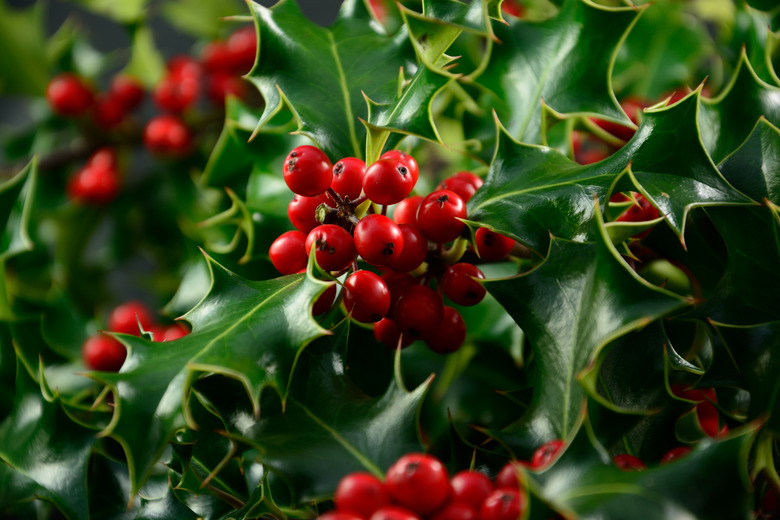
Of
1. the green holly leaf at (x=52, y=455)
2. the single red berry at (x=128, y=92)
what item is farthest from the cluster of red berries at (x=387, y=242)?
the single red berry at (x=128, y=92)

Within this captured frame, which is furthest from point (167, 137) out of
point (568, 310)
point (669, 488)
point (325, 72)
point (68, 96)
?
point (669, 488)

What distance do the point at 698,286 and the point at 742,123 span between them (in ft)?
0.46

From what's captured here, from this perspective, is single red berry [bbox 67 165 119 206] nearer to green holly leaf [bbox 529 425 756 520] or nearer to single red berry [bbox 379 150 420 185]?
single red berry [bbox 379 150 420 185]

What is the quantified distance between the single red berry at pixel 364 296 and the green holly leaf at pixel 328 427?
0.06ft

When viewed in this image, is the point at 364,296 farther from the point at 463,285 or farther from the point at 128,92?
the point at 128,92

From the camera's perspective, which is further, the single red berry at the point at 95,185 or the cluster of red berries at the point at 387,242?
the single red berry at the point at 95,185

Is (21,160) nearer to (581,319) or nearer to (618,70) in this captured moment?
(618,70)

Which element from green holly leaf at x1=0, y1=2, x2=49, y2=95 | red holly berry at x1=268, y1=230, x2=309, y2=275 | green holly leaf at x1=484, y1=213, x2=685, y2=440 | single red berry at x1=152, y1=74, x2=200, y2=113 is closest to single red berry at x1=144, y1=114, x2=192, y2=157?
single red berry at x1=152, y1=74, x2=200, y2=113

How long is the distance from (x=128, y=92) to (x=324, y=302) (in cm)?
84

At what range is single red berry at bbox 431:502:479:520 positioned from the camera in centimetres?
33

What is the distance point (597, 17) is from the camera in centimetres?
54

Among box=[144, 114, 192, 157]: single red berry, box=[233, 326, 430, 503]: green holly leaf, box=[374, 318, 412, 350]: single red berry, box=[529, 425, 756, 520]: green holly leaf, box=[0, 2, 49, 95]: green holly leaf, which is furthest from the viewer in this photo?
box=[0, 2, 49, 95]: green holly leaf

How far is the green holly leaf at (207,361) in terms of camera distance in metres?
0.38

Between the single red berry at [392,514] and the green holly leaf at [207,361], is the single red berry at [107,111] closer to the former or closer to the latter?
the green holly leaf at [207,361]
